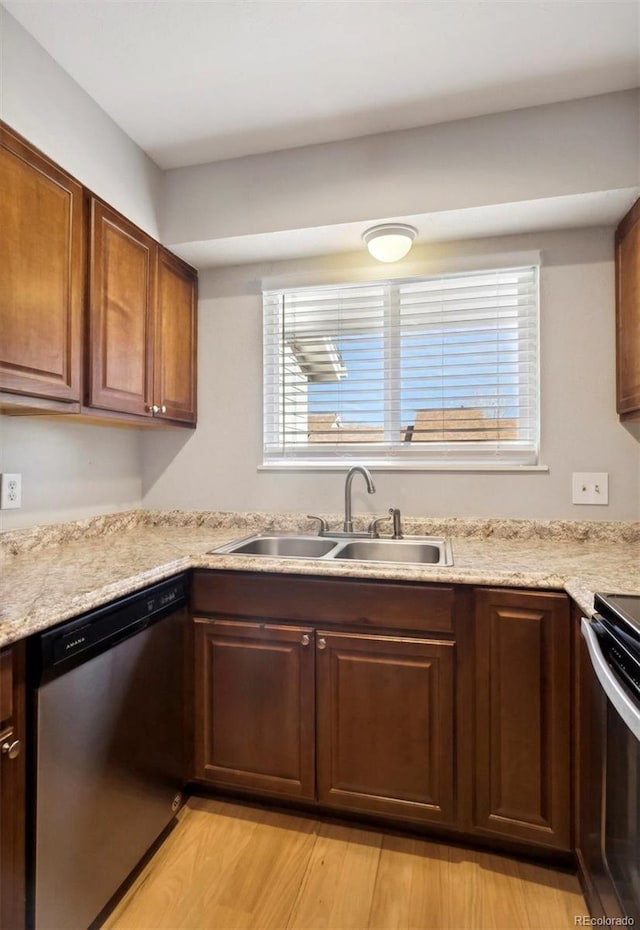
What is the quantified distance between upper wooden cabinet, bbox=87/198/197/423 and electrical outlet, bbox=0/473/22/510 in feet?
1.26

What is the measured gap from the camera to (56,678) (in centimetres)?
108

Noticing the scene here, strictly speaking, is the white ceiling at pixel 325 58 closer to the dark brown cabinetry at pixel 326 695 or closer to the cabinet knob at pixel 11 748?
the dark brown cabinetry at pixel 326 695

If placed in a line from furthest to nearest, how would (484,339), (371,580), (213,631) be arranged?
(484,339)
(213,631)
(371,580)

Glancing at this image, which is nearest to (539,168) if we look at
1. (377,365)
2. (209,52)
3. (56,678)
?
(377,365)

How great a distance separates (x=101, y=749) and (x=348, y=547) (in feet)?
3.53

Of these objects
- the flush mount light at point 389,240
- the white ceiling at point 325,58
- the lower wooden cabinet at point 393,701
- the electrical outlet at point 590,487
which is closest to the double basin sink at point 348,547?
the lower wooden cabinet at point 393,701

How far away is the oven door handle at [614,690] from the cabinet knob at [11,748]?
3.93ft

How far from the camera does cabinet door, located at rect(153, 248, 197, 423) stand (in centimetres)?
202

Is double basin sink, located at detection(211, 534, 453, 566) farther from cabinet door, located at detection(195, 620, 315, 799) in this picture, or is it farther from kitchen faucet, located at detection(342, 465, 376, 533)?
cabinet door, located at detection(195, 620, 315, 799)

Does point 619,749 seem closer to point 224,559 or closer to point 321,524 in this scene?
point 224,559

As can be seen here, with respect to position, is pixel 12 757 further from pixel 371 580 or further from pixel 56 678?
pixel 371 580

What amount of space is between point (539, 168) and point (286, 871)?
2.46m

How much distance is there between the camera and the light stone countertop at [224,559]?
3.91 ft

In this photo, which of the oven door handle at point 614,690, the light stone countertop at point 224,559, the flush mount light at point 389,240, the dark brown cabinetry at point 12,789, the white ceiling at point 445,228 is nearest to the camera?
the oven door handle at point 614,690
